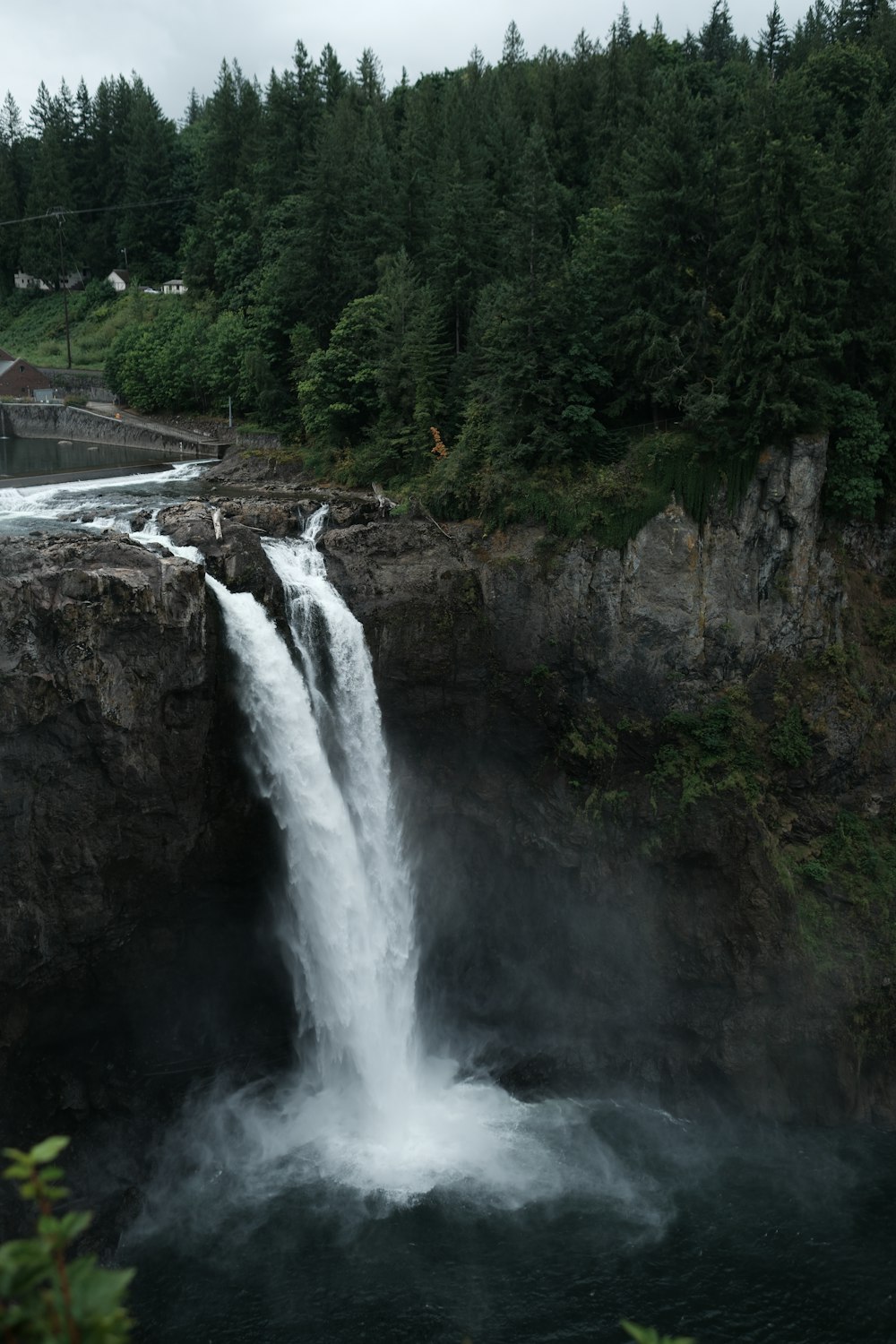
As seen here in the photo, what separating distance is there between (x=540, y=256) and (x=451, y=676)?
12981 mm

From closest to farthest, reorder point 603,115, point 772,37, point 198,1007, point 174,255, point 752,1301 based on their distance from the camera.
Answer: point 752,1301 < point 198,1007 < point 603,115 < point 772,37 < point 174,255

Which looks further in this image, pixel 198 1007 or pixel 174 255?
pixel 174 255

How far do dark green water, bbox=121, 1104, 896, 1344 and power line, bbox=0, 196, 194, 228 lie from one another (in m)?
80.2

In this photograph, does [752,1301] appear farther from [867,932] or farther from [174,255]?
[174,255]

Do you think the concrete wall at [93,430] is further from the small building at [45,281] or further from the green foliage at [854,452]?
the small building at [45,281]

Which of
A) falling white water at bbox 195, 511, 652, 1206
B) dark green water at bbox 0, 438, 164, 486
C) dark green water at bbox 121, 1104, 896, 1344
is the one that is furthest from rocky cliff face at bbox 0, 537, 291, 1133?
dark green water at bbox 0, 438, 164, 486

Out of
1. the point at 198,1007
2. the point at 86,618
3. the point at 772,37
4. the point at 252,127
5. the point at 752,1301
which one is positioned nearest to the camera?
the point at 752,1301

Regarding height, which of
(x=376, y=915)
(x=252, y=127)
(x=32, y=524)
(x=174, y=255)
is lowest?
(x=376, y=915)

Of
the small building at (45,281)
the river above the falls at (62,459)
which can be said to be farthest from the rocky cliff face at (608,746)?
the small building at (45,281)

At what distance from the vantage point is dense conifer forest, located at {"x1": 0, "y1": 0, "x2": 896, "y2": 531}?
94.4 ft

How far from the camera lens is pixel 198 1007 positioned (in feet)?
84.9

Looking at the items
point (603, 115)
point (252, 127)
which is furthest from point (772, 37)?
point (252, 127)

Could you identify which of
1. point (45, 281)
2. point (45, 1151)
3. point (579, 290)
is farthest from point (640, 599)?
point (45, 281)

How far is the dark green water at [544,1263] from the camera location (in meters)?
19.7
